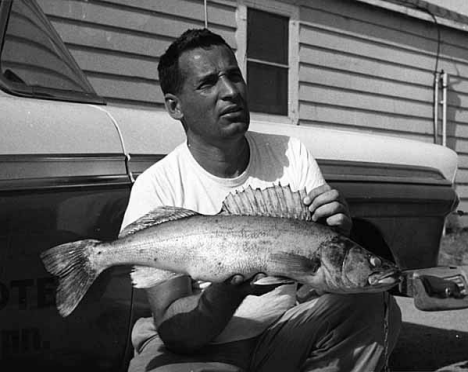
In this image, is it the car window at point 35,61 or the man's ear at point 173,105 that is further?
the car window at point 35,61

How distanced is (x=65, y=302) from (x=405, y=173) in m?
2.28

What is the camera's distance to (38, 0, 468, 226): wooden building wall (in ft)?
21.2

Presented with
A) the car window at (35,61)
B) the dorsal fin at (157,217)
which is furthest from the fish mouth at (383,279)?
the car window at (35,61)

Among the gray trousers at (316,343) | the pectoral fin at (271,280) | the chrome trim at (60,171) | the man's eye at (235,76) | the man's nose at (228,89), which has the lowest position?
the gray trousers at (316,343)

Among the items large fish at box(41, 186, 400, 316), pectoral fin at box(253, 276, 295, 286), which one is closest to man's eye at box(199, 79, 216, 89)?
large fish at box(41, 186, 400, 316)

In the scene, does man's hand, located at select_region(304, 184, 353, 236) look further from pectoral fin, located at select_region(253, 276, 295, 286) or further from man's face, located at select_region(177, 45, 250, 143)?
man's face, located at select_region(177, 45, 250, 143)

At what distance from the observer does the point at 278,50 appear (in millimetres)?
8312

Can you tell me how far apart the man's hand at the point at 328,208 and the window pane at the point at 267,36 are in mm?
5946

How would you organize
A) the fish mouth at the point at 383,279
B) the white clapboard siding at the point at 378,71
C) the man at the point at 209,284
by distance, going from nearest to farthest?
the fish mouth at the point at 383,279 < the man at the point at 209,284 < the white clapboard siding at the point at 378,71

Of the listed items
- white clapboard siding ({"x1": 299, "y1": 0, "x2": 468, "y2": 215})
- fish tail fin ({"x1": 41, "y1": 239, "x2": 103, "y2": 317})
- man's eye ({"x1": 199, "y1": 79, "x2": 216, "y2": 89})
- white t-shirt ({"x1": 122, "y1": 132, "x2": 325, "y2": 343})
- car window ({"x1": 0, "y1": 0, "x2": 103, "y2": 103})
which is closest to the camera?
fish tail fin ({"x1": 41, "y1": 239, "x2": 103, "y2": 317})

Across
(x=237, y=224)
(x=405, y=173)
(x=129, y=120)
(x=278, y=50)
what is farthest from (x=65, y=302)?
(x=278, y=50)

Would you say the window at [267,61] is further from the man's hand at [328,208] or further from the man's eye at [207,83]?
the man's hand at [328,208]

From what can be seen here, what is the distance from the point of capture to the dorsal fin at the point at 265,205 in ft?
6.90

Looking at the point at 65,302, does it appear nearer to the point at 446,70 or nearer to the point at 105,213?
the point at 105,213
